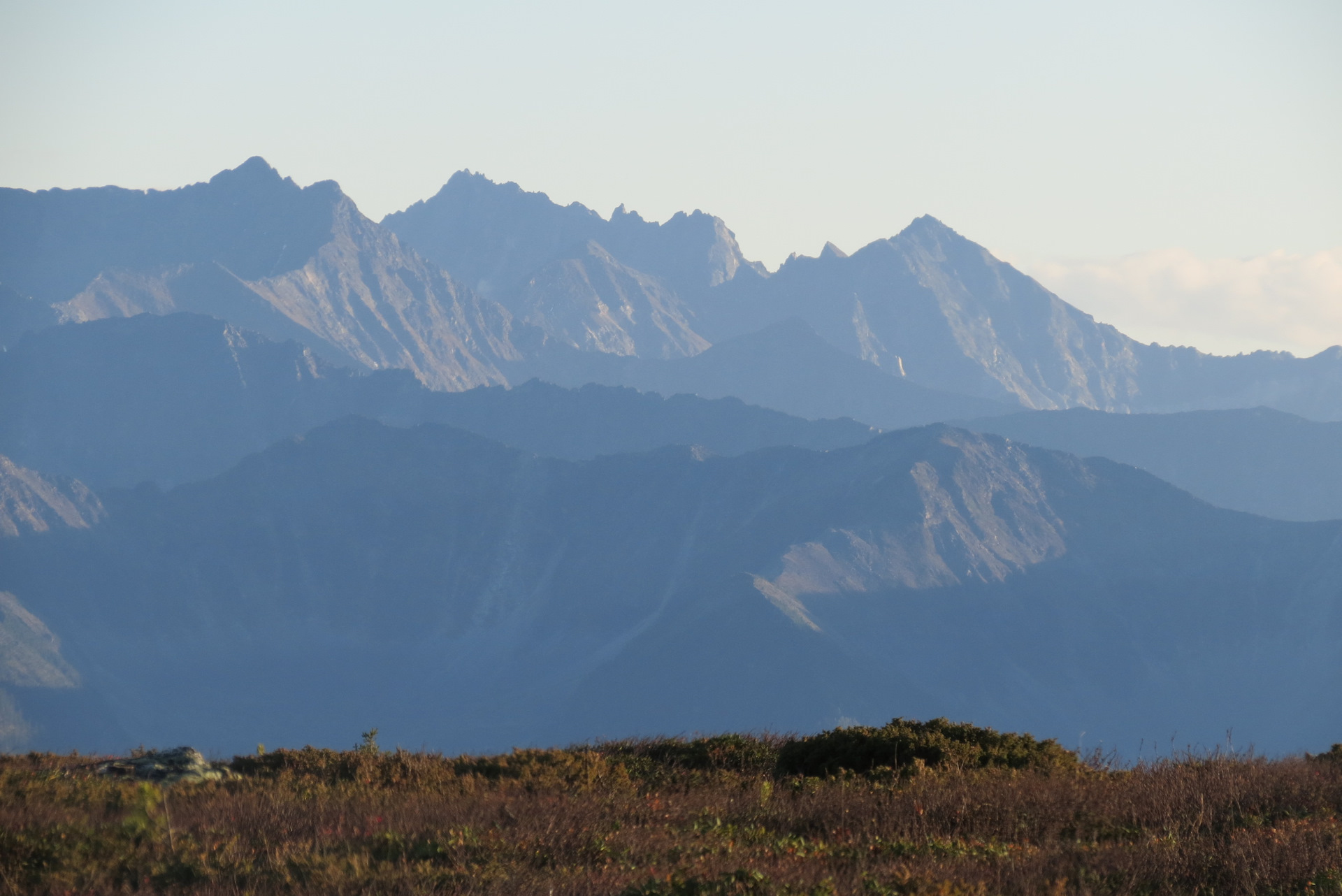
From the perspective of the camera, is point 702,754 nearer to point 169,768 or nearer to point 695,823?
point 695,823

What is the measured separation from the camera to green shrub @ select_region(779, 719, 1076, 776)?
2033cm

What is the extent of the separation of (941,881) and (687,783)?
24.0ft

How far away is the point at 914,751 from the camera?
20.5 metres

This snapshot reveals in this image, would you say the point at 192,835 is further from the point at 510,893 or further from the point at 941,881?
the point at 941,881

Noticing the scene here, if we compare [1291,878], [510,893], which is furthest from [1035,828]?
[510,893]

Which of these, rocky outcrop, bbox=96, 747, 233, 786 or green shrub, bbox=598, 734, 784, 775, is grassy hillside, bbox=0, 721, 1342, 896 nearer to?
green shrub, bbox=598, 734, 784, 775

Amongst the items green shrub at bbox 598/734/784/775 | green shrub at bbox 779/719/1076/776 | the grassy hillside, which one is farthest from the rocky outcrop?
green shrub at bbox 779/719/1076/776

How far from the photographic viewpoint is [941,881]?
12.6 m

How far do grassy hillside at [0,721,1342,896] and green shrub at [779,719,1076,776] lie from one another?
1.7 inches

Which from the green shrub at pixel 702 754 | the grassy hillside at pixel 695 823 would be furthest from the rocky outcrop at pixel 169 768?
the green shrub at pixel 702 754

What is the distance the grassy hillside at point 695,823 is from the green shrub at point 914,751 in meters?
0.04

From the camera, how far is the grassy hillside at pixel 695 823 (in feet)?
41.9

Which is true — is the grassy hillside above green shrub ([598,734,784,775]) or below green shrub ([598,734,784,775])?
below

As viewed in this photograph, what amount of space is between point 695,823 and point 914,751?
603 cm
